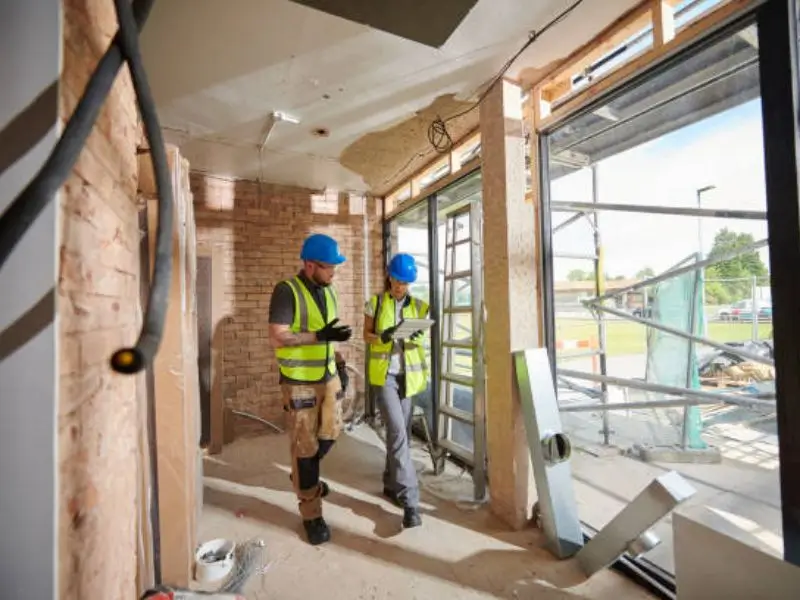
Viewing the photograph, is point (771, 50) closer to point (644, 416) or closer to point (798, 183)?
point (798, 183)

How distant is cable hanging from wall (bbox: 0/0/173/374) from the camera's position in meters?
0.46

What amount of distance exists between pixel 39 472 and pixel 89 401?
231 mm

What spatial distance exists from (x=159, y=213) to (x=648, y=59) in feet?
7.02

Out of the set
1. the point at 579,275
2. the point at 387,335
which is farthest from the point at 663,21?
the point at 579,275

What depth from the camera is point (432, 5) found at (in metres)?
1.47

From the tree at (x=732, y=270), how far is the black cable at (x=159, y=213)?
227 centimetres

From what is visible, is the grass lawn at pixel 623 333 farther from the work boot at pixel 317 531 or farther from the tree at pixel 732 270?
the work boot at pixel 317 531

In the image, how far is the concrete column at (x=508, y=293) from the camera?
2.15 m

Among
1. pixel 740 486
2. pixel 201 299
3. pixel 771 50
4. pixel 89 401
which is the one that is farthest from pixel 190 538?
pixel 740 486

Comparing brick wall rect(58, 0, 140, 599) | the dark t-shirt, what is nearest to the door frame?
the dark t-shirt

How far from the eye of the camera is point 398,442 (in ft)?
7.41

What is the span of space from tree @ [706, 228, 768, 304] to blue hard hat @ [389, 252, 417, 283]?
68.4 inches

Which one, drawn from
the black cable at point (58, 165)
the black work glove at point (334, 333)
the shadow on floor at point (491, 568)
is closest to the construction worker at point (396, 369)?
the shadow on floor at point (491, 568)

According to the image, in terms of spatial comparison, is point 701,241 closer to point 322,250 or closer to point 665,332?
point 665,332
